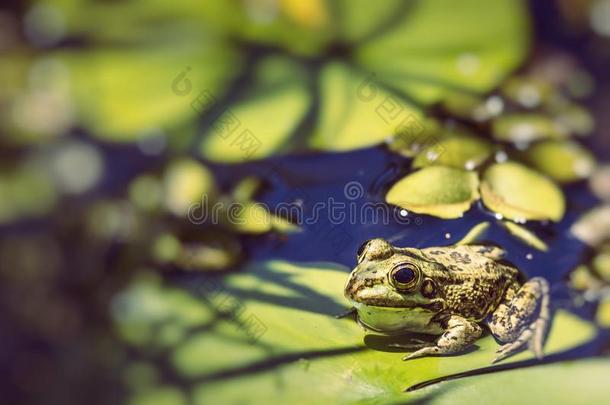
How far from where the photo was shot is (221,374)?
1.09 meters

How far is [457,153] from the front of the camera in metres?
1.20

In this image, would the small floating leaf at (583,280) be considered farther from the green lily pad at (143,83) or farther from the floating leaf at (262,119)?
the green lily pad at (143,83)

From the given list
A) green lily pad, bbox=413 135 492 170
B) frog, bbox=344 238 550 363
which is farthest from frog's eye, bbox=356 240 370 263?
green lily pad, bbox=413 135 492 170

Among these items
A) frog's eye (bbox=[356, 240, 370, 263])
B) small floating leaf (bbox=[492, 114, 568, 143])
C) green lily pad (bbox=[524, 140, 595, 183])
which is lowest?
frog's eye (bbox=[356, 240, 370, 263])

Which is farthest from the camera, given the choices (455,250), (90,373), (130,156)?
(130,156)

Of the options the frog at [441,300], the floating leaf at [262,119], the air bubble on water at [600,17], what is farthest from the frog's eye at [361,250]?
the air bubble on water at [600,17]

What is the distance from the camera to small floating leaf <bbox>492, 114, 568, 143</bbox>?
1.24 metres

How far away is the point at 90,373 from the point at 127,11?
737 millimetres

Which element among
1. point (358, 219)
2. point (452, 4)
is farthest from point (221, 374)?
point (452, 4)

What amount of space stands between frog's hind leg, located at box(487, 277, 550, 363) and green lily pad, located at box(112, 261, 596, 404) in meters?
0.02

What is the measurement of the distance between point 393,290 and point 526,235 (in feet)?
0.96

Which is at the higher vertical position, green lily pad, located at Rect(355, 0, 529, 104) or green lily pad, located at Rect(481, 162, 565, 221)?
green lily pad, located at Rect(355, 0, 529, 104)

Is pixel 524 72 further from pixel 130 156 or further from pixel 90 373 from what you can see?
pixel 90 373

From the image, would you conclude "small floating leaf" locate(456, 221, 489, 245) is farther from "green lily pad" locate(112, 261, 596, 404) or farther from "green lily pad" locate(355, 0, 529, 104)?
"green lily pad" locate(355, 0, 529, 104)
